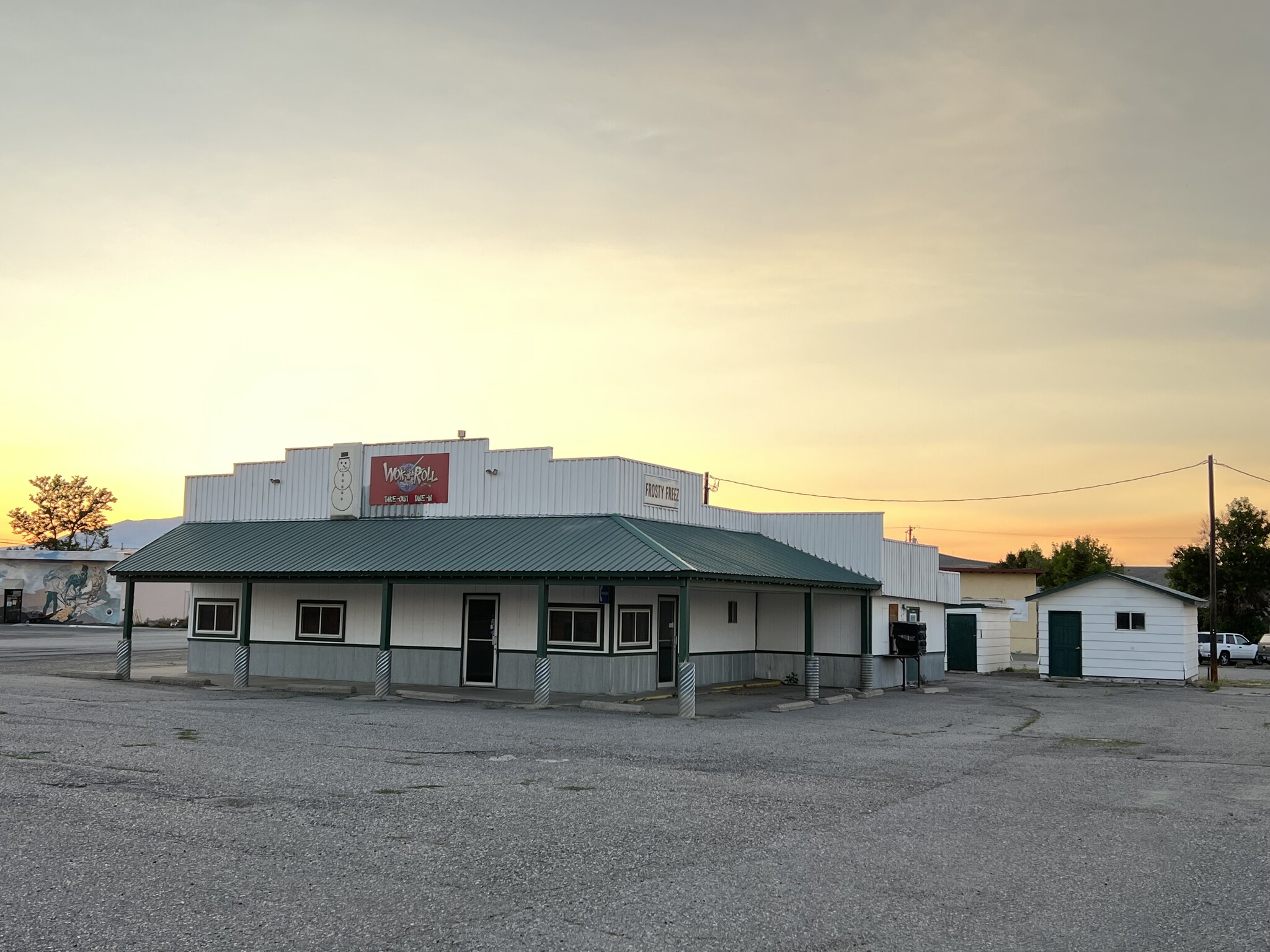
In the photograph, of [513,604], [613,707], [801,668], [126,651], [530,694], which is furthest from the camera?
[801,668]

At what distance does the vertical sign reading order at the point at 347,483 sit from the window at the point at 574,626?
7456 millimetres

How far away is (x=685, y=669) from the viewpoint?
2183cm

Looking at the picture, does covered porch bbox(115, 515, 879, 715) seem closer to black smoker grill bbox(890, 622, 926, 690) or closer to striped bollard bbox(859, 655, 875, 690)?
striped bollard bbox(859, 655, 875, 690)

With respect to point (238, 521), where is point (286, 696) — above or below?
below

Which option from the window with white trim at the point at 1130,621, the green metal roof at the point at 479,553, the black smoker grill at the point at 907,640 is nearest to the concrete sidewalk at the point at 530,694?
the black smoker grill at the point at 907,640

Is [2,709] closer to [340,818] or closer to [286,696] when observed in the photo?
[286,696]

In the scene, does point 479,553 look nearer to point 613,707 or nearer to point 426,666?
point 426,666

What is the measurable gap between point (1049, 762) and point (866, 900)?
347 inches

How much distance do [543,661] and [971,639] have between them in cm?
2176

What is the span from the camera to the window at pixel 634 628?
2525 centimetres

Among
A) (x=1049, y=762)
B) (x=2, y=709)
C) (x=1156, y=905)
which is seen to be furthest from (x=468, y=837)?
(x=2, y=709)

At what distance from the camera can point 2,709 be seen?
787 inches

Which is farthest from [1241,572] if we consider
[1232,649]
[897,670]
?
[897,670]

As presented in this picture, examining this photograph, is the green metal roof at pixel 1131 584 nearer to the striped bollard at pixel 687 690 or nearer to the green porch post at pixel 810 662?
the green porch post at pixel 810 662
